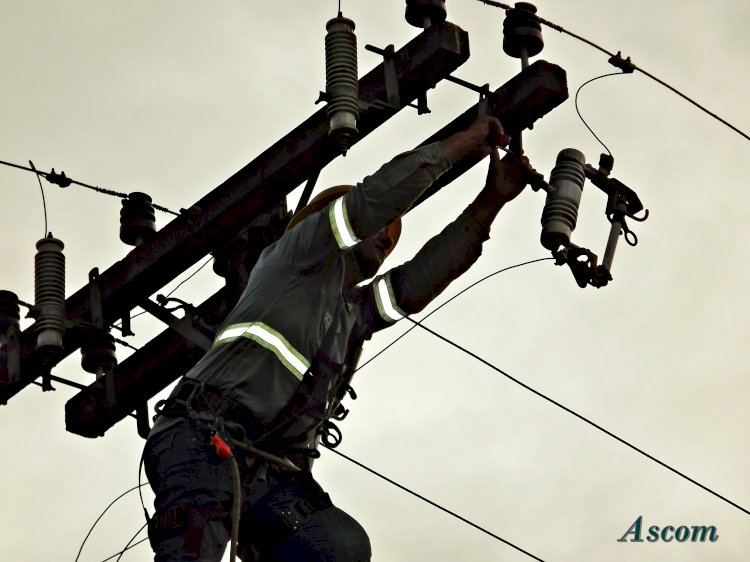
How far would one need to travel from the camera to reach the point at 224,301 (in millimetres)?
12938

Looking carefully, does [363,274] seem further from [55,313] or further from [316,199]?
[55,313]

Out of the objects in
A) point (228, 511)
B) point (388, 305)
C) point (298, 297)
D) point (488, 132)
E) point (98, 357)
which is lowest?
point (228, 511)

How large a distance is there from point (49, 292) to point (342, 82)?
7.69ft

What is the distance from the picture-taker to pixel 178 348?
43.4 ft

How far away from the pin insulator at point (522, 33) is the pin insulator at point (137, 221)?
2.54 m

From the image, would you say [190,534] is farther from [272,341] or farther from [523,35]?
[523,35]

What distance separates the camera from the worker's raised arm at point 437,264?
1234 centimetres

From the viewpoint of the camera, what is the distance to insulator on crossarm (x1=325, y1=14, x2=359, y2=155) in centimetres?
1185

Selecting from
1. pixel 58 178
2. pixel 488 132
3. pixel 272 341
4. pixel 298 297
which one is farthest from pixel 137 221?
pixel 488 132

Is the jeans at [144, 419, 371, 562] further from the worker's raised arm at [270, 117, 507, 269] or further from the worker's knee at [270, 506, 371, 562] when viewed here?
the worker's raised arm at [270, 117, 507, 269]

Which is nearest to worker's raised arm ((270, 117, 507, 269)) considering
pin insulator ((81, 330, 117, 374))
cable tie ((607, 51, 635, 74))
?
cable tie ((607, 51, 635, 74))

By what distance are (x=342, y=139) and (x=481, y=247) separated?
3.19 ft

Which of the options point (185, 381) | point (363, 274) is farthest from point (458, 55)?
point (185, 381)

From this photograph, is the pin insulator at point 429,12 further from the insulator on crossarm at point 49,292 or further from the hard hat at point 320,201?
the insulator on crossarm at point 49,292
